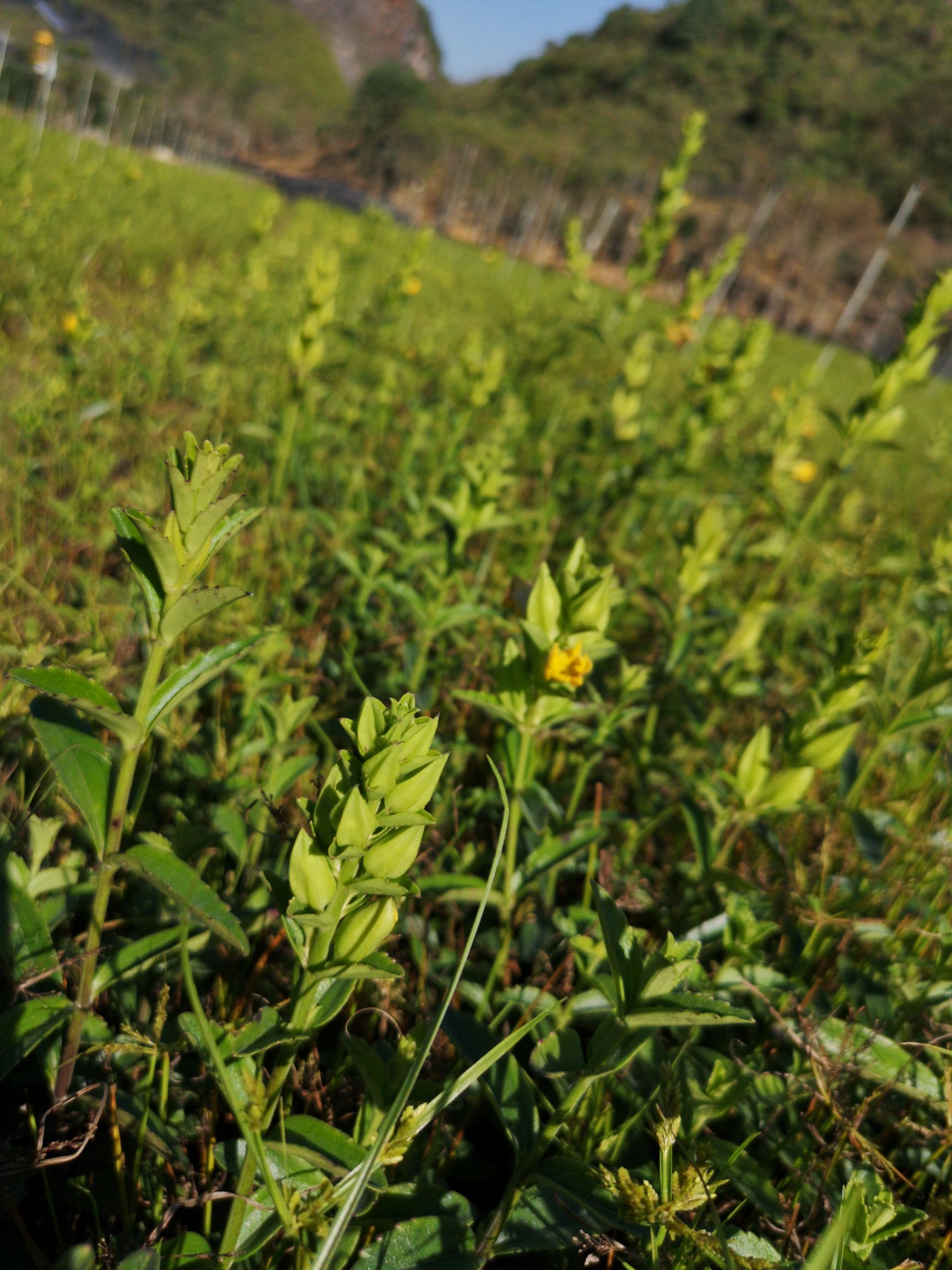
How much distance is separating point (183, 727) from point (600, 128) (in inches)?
2524

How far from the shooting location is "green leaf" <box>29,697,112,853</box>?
78 centimetres

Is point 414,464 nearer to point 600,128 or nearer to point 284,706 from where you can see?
point 284,706

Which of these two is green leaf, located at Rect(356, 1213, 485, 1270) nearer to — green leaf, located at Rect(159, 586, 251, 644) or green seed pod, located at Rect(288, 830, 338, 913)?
green seed pod, located at Rect(288, 830, 338, 913)

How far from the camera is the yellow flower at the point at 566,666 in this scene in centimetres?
114

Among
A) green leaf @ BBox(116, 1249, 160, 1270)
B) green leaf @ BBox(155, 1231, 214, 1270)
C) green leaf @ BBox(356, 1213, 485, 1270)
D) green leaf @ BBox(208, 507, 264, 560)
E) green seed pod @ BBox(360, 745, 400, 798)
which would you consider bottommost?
green leaf @ BBox(155, 1231, 214, 1270)

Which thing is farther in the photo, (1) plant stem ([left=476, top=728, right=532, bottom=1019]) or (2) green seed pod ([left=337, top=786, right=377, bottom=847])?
(1) plant stem ([left=476, top=728, right=532, bottom=1019])

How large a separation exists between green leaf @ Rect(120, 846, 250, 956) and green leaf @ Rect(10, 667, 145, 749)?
11cm

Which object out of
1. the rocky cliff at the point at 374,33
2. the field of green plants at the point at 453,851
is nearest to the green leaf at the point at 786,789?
the field of green plants at the point at 453,851

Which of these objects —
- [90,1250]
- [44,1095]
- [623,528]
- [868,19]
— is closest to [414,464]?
[623,528]

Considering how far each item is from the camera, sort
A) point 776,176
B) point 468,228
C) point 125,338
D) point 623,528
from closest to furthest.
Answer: point 623,528
point 125,338
point 776,176
point 468,228

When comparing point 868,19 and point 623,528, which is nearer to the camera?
point 623,528

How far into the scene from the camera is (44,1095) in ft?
3.26

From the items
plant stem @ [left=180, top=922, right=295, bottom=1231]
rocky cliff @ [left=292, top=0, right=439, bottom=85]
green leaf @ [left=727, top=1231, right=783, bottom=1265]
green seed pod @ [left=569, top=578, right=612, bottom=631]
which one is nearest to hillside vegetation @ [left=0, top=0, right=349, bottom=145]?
rocky cliff @ [left=292, top=0, right=439, bottom=85]

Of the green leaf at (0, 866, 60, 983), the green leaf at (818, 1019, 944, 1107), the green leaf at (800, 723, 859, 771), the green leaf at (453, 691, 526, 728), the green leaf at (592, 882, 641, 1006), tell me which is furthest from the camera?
the green leaf at (800, 723, 859, 771)
